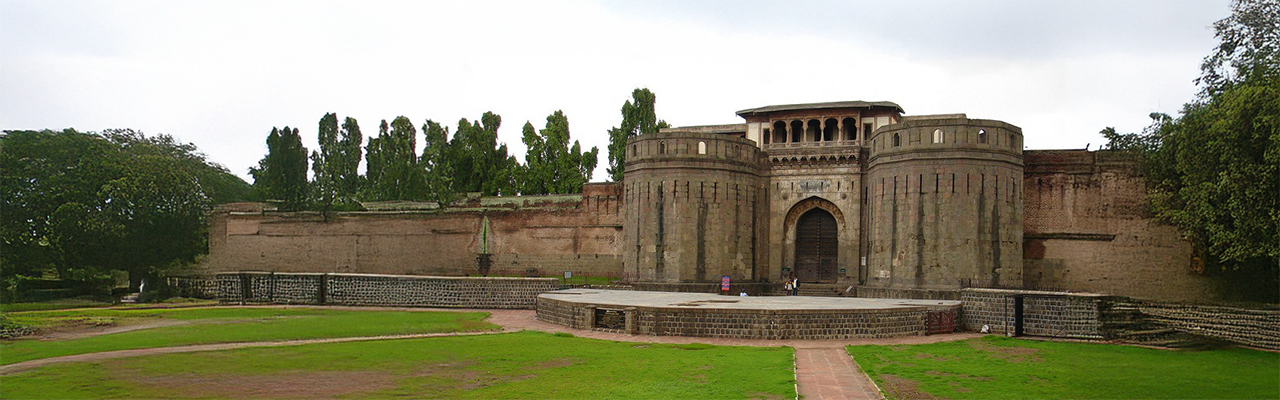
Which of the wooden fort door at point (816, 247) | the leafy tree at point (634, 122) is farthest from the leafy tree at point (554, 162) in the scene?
the wooden fort door at point (816, 247)

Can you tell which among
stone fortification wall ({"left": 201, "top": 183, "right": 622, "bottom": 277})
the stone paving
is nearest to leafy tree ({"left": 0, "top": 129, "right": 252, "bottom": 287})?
stone fortification wall ({"left": 201, "top": 183, "right": 622, "bottom": 277})

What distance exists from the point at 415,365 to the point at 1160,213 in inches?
751

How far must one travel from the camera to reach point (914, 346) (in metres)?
15.9

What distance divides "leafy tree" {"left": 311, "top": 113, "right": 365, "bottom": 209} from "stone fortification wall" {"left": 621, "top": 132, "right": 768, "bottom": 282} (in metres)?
23.6

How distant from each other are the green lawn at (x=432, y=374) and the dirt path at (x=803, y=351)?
336mm

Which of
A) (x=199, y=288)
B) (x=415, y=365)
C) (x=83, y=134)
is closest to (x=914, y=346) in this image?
(x=415, y=365)

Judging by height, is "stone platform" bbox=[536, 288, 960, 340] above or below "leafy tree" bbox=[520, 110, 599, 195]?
below

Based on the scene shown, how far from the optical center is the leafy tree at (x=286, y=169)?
3900 centimetres

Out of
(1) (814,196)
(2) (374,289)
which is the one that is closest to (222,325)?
(2) (374,289)

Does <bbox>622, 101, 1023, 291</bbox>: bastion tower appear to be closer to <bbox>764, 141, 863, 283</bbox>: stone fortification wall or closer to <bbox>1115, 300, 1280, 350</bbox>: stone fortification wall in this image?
<bbox>764, 141, 863, 283</bbox>: stone fortification wall

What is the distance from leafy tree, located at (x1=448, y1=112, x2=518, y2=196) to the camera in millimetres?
40469

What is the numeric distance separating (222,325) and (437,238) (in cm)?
1492

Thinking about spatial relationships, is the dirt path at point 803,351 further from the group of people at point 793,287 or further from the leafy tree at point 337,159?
the leafy tree at point 337,159

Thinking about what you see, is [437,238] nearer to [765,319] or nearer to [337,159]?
[337,159]
